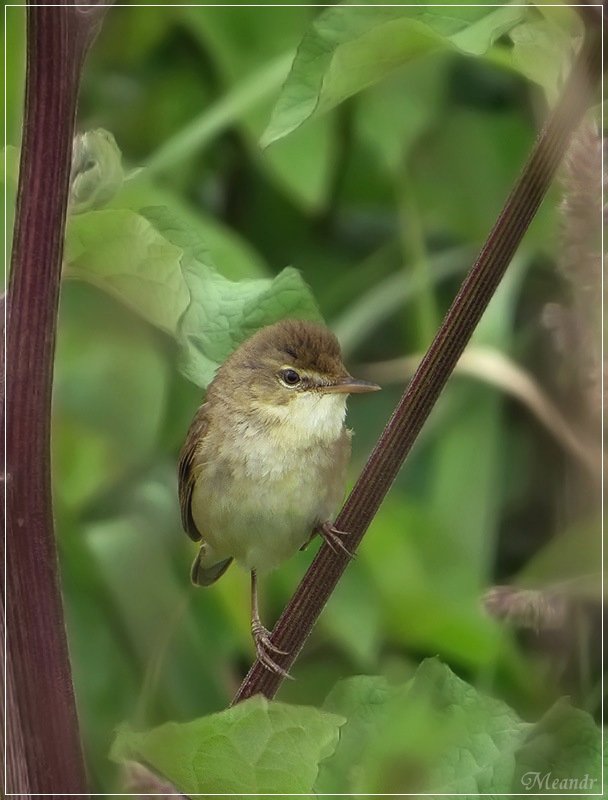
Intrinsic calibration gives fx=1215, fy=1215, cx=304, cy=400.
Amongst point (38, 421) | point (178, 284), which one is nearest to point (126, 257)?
point (178, 284)

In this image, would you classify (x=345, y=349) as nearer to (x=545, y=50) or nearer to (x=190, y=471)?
(x=190, y=471)

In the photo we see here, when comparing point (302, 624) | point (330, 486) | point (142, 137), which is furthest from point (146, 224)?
point (142, 137)

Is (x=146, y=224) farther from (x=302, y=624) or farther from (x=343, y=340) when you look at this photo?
(x=343, y=340)

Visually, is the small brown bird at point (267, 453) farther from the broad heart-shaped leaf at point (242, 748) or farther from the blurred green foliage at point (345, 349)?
the broad heart-shaped leaf at point (242, 748)

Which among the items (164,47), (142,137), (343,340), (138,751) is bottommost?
(343,340)

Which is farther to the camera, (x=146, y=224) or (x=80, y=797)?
(x=146, y=224)

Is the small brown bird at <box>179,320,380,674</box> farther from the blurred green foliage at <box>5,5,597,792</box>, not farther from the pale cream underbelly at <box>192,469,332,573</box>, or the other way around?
the blurred green foliage at <box>5,5,597,792</box>
